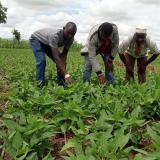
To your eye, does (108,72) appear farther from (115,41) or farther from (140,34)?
(140,34)

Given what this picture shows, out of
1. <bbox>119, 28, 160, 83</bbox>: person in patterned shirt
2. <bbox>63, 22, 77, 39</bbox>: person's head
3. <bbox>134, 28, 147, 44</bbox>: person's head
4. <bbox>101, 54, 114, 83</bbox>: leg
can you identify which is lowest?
<bbox>101, 54, 114, 83</bbox>: leg

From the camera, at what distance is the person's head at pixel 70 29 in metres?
6.82

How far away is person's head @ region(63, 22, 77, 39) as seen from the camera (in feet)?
22.4

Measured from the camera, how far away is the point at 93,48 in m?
7.14

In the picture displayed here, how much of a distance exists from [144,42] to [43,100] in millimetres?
2880

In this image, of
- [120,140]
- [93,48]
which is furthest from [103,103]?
[93,48]

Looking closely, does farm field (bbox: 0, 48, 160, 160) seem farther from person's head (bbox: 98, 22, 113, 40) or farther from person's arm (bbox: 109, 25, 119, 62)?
person's arm (bbox: 109, 25, 119, 62)

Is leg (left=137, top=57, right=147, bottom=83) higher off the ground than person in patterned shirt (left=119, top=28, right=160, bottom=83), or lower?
lower

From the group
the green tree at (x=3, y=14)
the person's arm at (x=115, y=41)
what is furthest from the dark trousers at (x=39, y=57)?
the green tree at (x=3, y=14)

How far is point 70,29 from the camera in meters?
6.84

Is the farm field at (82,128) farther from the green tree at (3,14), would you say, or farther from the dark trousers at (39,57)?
the green tree at (3,14)

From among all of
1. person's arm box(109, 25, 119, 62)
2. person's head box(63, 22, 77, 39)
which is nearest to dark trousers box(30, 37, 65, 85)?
person's head box(63, 22, 77, 39)

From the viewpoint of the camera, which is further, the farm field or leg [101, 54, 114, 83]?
leg [101, 54, 114, 83]

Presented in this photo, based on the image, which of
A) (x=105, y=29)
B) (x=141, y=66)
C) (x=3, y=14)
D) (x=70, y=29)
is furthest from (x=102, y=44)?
(x=3, y=14)
